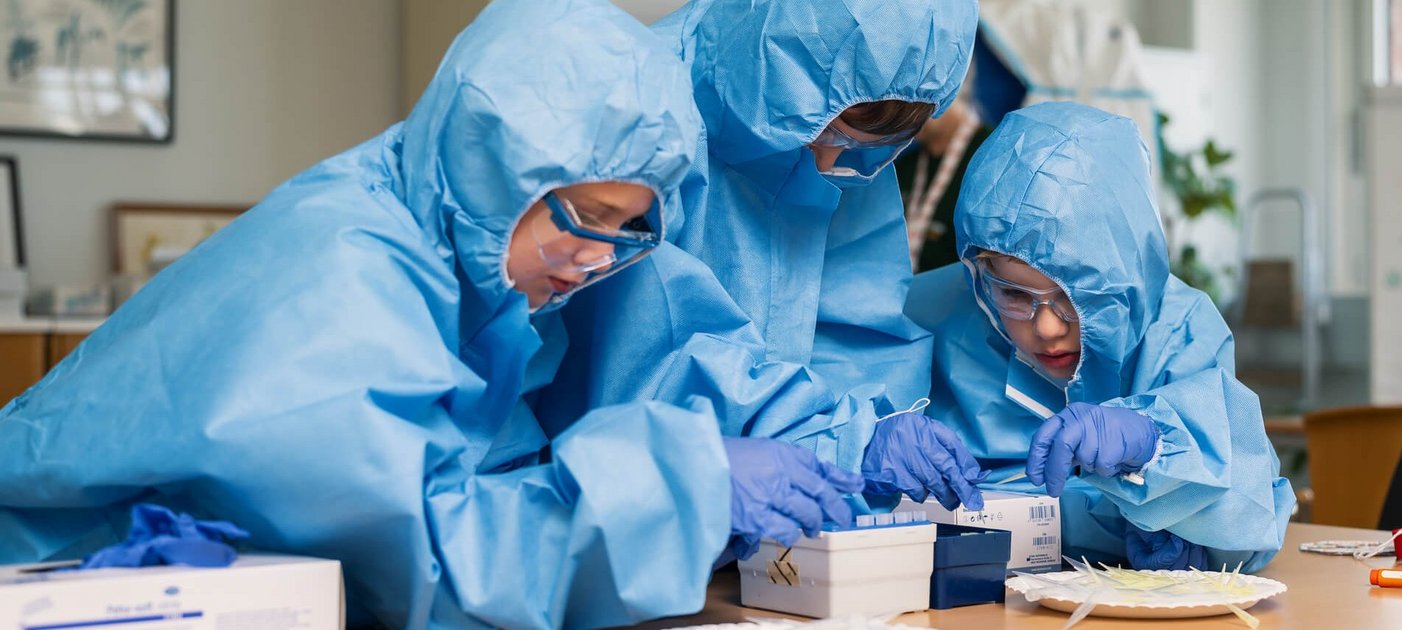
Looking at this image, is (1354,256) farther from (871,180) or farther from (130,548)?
(130,548)

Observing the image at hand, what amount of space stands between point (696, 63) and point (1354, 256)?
18.9 feet

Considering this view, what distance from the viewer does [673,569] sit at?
4.06ft

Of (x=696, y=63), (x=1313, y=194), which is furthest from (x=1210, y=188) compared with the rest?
(x=696, y=63)

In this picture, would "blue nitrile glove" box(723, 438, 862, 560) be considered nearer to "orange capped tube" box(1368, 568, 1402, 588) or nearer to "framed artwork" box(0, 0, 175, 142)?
"orange capped tube" box(1368, 568, 1402, 588)

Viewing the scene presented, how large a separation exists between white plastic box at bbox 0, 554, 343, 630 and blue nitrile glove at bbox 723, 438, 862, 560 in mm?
381

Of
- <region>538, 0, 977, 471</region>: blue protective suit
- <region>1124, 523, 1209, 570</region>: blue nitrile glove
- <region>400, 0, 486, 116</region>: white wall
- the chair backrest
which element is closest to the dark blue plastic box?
<region>538, 0, 977, 471</region>: blue protective suit

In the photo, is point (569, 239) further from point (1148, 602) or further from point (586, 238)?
point (1148, 602)

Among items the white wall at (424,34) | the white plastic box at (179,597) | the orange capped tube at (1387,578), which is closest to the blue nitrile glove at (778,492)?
the white plastic box at (179,597)

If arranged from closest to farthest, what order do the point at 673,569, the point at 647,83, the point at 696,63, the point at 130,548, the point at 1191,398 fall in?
the point at 130,548 → the point at 673,569 → the point at 647,83 → the point at 1191,398 → the point at 696,63

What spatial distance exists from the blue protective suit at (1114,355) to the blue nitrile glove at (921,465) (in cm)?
18

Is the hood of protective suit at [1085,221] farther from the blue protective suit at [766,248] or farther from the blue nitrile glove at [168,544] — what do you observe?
the blue nitrile glove at [168,544]

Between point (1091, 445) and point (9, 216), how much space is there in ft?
11.9

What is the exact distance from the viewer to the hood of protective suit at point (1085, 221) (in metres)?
1.71

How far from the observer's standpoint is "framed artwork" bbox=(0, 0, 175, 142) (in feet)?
13.8
